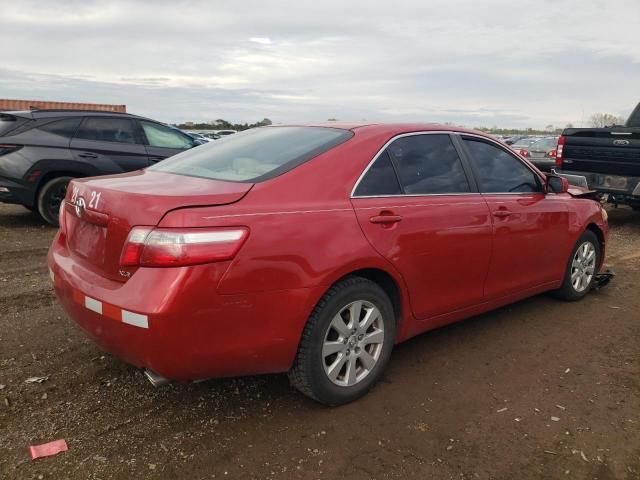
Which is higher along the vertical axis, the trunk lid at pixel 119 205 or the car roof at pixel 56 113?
the car roof at pixel 56 113

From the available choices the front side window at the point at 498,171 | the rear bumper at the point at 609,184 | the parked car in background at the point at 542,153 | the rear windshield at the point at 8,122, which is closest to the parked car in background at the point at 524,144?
the parked car in background at the point at 542,153

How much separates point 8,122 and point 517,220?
270 inches

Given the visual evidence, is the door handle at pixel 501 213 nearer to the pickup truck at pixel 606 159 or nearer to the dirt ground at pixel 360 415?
the dirt ground at pixel 360 415

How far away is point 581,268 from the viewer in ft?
16.1

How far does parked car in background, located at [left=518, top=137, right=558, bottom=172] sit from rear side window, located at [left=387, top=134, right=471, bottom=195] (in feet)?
42.9

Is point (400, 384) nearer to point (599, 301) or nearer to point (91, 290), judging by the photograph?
point (91, 290)

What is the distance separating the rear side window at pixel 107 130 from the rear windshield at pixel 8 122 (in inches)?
29.6

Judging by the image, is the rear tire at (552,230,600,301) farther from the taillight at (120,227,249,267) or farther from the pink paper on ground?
the pink paper on ground

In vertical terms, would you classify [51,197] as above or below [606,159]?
below

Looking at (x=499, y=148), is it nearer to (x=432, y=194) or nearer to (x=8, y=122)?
(x=432, y=194)

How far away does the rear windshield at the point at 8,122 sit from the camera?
738cm

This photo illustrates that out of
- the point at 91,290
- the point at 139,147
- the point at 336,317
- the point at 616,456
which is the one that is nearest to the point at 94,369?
the point at 91,290

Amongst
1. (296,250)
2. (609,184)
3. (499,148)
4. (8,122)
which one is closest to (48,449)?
(296,250)

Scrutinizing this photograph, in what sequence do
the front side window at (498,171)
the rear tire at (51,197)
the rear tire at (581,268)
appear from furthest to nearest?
the rear tire at (51,197)
the rear tire at (581,268)
the front side window at (498,171)
